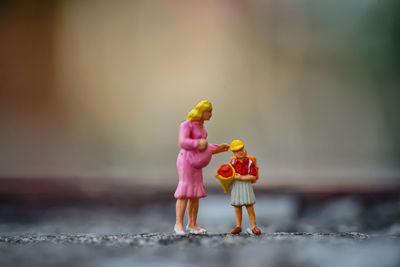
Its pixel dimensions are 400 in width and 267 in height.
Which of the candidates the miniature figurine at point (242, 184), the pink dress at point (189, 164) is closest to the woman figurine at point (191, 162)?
the pink dress at point (189, 164)

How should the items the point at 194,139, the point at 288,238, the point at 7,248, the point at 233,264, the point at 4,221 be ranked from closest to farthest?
1. the point at 233,264
2. the point at 7,248
3. the point at 288,238
4. the point at 194,139
5. the point at 4,221

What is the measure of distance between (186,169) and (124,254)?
1.36 ft

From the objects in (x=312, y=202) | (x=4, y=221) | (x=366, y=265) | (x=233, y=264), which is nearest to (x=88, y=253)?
(x=233, y=264)

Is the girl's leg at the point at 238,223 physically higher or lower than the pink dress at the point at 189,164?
lower

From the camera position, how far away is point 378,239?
58.1 inches

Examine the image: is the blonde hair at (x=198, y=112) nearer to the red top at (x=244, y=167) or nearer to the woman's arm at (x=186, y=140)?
the woman's arm at (x=186, y=140)

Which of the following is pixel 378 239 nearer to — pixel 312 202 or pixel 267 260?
pixel 267 260

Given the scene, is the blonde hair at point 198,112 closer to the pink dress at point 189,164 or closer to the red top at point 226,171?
the pink dress at point 189,164

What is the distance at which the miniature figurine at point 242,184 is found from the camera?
61.3 inches

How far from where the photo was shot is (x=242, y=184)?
157 centimetres

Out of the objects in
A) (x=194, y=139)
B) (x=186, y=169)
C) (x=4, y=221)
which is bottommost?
(x=4, y=221)

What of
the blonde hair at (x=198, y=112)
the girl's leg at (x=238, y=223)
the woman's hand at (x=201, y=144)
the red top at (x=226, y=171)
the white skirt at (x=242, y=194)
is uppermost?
the blonde hair at (x=198, y=112)

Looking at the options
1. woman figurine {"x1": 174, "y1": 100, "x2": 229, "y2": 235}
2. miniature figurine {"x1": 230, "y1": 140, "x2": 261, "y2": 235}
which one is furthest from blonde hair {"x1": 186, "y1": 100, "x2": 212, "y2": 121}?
miniature figurine {"x1": 230, "y1": 140, "x2": 261, "y2": 235}

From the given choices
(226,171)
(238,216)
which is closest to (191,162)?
(226,171)
